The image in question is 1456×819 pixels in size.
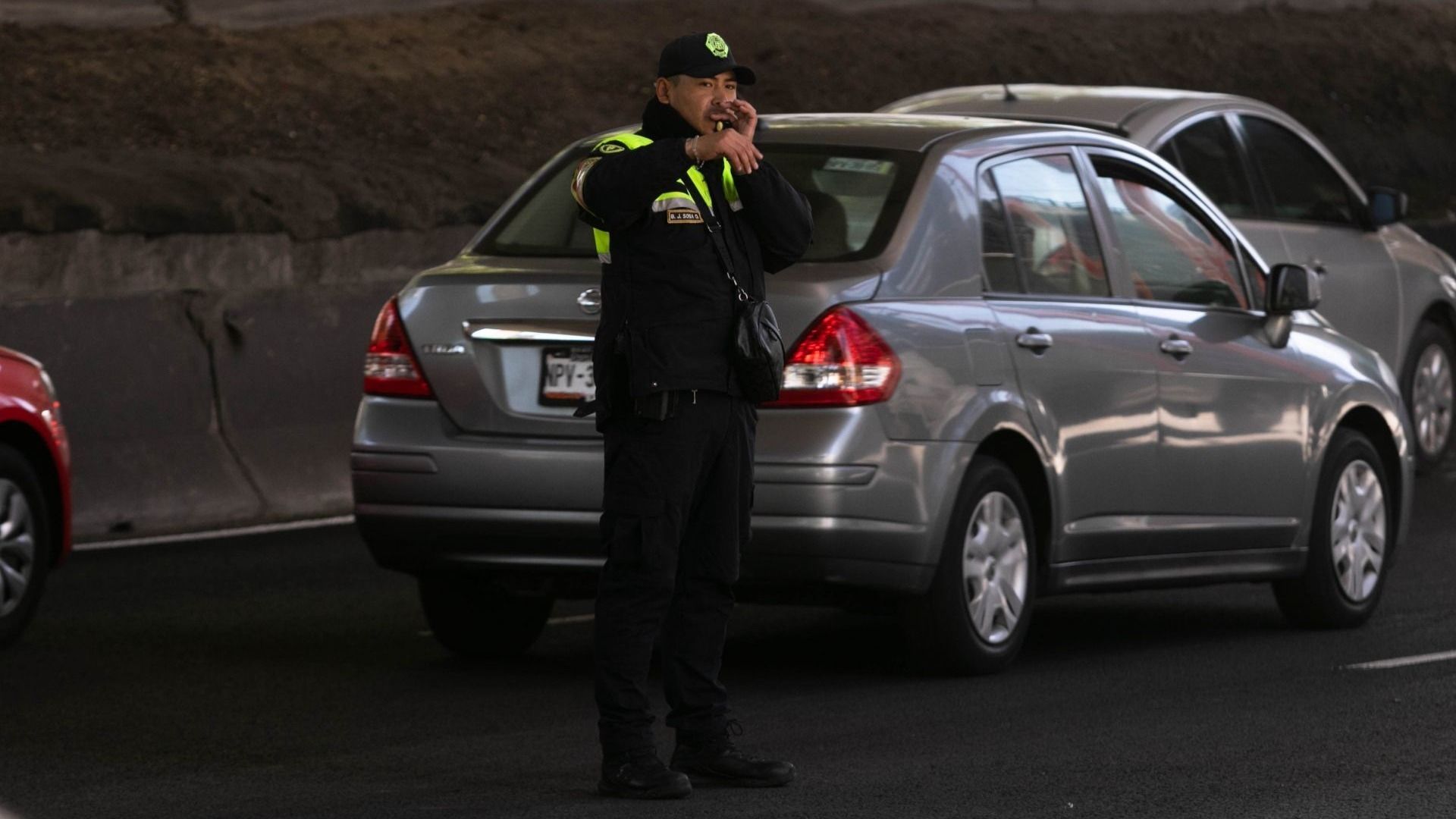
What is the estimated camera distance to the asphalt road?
23.0 feet

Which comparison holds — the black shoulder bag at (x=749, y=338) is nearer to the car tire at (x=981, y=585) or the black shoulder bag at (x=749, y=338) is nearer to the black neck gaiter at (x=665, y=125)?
the black neck gaiter at (x=665, y=125)

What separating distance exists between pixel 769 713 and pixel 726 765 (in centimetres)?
129

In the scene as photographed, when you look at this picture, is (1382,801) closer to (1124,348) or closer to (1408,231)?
(1124,348)

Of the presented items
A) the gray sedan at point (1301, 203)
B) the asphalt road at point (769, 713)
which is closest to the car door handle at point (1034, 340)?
the asphalt road at point (769, 713)

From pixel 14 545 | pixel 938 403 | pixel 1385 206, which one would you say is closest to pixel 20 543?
pixel 14 545

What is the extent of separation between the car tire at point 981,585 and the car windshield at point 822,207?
0.77 m

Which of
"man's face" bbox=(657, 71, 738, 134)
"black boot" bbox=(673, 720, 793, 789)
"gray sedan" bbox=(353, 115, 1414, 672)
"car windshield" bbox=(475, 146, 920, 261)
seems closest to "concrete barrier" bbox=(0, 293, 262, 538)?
"gray sedan" bbox=(353, 115, 1414, 672)

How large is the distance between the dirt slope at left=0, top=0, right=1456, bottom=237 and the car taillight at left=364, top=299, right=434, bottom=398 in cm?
544

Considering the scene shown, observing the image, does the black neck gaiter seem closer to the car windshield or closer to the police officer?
the police officer

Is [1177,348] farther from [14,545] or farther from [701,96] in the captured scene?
[14,545]

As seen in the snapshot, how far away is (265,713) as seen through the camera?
27.7 ft

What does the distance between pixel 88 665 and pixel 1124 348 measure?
3.43 m

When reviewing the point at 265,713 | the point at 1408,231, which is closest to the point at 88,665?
the point at 265,713

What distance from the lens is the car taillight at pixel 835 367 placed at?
8.43 metres
